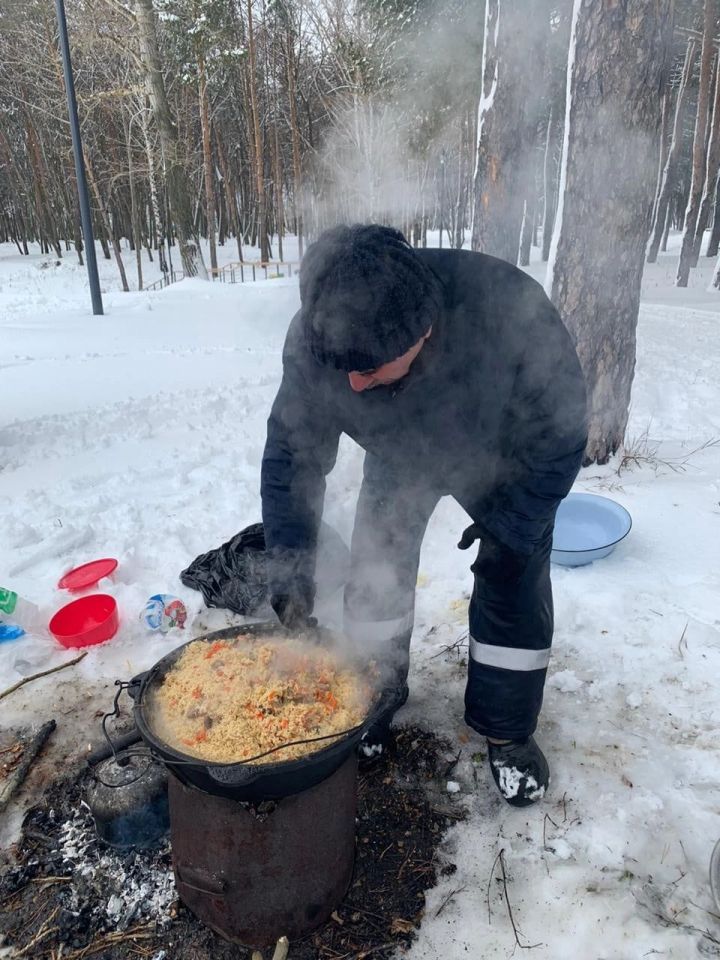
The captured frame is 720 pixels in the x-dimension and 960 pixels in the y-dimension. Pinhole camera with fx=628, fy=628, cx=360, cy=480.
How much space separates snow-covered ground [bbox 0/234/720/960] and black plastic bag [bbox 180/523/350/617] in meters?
0.12

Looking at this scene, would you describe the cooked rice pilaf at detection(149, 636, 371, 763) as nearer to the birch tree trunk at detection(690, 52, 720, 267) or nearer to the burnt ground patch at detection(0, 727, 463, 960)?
the burnt ground patch at detection(0, 727, 463, 960)

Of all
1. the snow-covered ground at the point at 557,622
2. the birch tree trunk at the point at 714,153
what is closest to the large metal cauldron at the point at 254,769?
the snow-covered ground at the point at 557,622

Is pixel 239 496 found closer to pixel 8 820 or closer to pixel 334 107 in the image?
pixel 8 820

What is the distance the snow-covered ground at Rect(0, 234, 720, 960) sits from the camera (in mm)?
2012

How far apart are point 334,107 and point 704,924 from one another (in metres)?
11.8

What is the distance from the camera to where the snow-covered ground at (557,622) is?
2.01 meters

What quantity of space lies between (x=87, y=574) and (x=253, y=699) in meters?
2.16

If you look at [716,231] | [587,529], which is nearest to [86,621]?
[587,529]

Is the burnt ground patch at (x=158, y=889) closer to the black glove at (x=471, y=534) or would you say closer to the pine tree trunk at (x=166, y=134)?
the black glove at (x=471, y=534)

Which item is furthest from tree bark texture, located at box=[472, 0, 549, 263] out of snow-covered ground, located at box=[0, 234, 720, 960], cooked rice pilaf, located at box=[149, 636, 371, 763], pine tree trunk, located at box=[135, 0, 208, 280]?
pine tree trunk, located at box=[135, 0, 208, 280]

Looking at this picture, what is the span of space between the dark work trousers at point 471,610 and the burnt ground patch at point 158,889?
41 centimetres

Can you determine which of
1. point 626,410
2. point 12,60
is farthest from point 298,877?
point 12,60

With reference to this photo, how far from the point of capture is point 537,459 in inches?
81.2

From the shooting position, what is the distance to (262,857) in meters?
1.76
